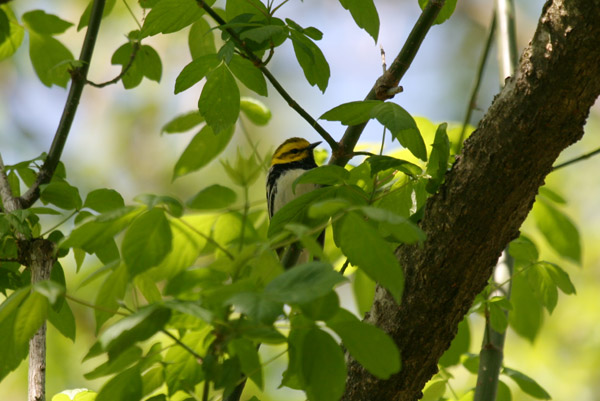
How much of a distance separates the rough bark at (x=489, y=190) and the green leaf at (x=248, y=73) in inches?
19.5

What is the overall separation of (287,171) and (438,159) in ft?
7.34

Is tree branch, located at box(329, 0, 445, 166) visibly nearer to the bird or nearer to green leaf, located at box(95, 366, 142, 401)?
green leaf, located at box(95, 366, 142, 401)

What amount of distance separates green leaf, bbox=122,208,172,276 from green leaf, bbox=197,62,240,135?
47cm

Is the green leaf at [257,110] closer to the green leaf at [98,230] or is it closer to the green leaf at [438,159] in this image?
the green leaf at [438,159]

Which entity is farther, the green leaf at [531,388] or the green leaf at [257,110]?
the green leaf at [257,110]

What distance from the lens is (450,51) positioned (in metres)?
9.02

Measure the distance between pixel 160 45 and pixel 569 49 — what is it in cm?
690

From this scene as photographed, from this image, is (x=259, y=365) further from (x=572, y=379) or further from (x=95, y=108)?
(x=95, y=108)

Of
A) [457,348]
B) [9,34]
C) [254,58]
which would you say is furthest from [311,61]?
[9,34]

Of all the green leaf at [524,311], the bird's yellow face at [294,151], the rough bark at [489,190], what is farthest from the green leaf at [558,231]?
the bird's yellow face at [294,151]

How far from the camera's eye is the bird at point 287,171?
3.63 meters

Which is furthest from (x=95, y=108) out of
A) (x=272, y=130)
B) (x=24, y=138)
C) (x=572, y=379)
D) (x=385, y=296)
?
(x=385, y=296)

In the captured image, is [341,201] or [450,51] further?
[450,51]

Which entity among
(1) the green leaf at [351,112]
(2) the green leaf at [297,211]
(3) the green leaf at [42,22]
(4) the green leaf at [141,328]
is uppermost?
(3) the green leaf at [42,22]
